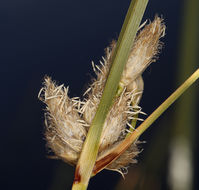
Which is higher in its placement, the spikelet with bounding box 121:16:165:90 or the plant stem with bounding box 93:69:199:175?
the spikelet with bounding box 121:16:165:90

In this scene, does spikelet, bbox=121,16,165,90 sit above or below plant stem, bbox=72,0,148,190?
above

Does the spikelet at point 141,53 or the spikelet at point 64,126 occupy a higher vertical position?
the spikelet at point 141,53

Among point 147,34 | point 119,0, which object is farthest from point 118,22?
point 147,34

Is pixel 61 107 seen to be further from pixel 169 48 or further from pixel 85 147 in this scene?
pixel 169 48
